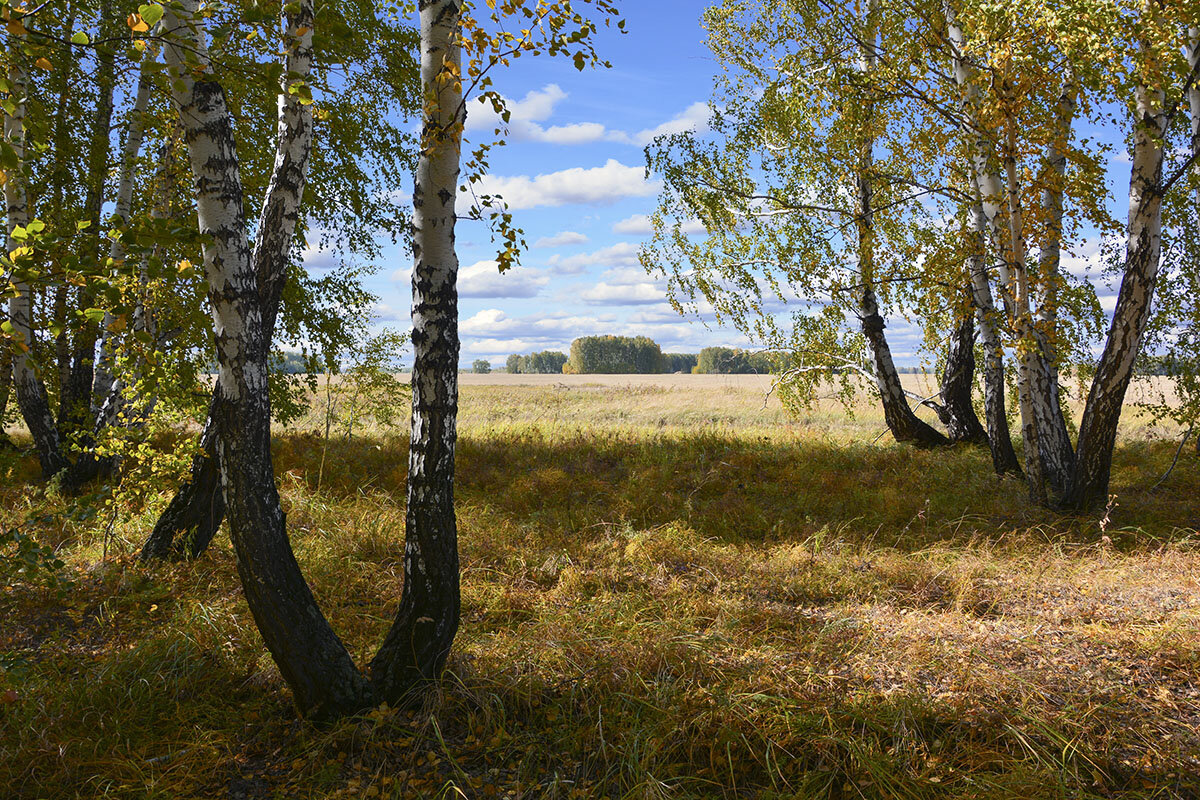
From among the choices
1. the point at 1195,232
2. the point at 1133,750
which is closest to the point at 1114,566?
the point at 1133,750

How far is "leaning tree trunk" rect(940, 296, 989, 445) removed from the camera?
41.6 ft

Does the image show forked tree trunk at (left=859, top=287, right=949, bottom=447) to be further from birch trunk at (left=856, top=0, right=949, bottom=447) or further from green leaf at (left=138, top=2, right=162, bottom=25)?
green leaf at (left=138, top=2, right=162, bottom=25)

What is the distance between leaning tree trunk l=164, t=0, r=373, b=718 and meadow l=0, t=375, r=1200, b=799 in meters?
0.48

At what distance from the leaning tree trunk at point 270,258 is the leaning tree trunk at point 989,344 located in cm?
787

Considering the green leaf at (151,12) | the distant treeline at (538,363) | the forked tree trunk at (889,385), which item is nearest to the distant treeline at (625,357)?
the distant treeline at (538,363)

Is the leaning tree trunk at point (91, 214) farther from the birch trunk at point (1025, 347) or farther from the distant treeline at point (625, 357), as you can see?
the distant treeline at point (625, 357)

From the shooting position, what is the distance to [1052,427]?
959 cm

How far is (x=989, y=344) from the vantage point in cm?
1009

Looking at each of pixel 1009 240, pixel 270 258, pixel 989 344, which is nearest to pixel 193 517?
pixel 270 258

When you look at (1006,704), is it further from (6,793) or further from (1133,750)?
(6,793)

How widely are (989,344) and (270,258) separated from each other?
364 inches

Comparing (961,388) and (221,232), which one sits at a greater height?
(221,232)

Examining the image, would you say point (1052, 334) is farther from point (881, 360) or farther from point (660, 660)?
point (660, 660)

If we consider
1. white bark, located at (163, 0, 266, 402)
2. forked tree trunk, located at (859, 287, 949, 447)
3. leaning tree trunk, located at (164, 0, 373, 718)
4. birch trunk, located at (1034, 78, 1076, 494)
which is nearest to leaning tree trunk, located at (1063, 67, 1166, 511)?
birch trunk, located at (1034, 78, 1076, 494)
